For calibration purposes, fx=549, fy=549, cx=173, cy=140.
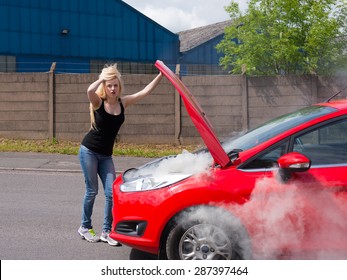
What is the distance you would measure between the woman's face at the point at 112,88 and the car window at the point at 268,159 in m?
1.71

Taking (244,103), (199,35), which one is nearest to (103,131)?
(244,103)

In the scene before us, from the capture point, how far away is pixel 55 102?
1658 cm

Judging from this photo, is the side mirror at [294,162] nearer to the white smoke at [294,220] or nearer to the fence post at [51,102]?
the white smoke at [294,220]

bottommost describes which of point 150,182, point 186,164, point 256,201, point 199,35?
point 256,201

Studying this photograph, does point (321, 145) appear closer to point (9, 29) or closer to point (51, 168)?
point (51, 168)

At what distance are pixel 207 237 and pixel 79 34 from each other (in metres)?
23.4

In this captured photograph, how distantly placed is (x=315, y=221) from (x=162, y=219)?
121 cm

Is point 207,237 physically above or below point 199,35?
below

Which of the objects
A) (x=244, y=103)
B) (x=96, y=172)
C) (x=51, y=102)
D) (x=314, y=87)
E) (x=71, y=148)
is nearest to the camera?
(x=96, y=172)

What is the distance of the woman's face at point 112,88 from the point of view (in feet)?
18.0

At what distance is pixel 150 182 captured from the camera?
4645 millimetres

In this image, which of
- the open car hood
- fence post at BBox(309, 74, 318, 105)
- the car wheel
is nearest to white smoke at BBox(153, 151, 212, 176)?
the open car hood

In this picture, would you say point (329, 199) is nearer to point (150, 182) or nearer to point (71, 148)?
point (150, 182)

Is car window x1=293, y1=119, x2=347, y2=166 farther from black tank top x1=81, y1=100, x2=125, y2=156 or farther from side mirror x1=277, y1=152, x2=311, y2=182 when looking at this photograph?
black tank top x1=81, y1=100, x2=125, y2=156
